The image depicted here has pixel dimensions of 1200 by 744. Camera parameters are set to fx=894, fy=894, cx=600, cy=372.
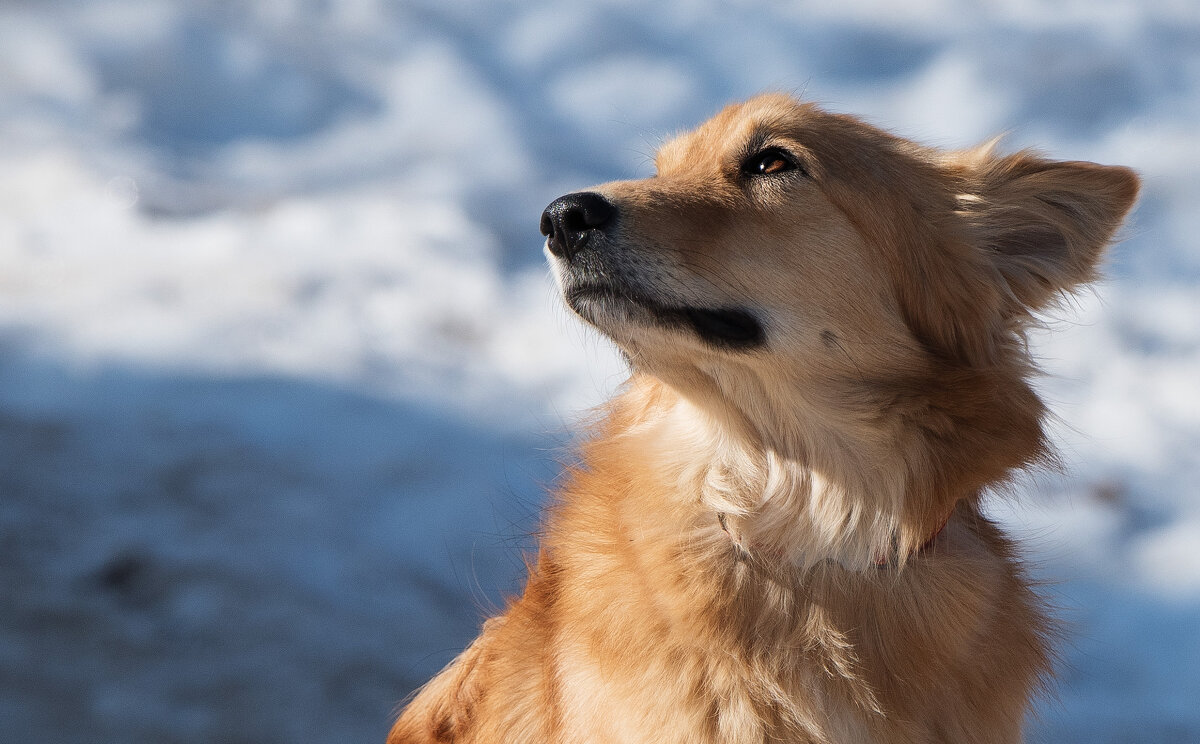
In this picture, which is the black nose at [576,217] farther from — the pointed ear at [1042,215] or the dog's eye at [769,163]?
the pointed ear at [1042,215]

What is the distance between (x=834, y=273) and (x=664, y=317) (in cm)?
50

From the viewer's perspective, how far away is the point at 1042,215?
2617mm

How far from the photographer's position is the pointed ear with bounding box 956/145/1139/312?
2504 millimetres

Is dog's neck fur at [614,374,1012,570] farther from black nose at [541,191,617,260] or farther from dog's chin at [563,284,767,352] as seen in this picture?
black nose at [541,191,617,260]

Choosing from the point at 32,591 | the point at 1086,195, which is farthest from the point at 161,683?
the point at 1086,195

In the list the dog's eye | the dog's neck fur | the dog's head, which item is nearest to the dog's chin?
the dog's head

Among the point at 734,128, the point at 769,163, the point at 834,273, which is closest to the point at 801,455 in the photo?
the point at 834,273

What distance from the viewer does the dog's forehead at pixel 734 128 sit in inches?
101

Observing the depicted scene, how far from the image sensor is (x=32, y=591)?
4430mm

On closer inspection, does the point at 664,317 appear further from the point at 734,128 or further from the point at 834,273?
the point at 734,128

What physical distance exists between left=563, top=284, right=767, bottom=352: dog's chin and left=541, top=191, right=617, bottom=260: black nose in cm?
11

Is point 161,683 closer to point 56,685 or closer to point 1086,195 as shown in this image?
point 56,685

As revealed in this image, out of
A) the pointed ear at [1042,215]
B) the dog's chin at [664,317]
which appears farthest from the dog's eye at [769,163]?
the pointed ear at [1042,215]

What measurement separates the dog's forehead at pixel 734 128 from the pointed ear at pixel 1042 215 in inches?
23.2
